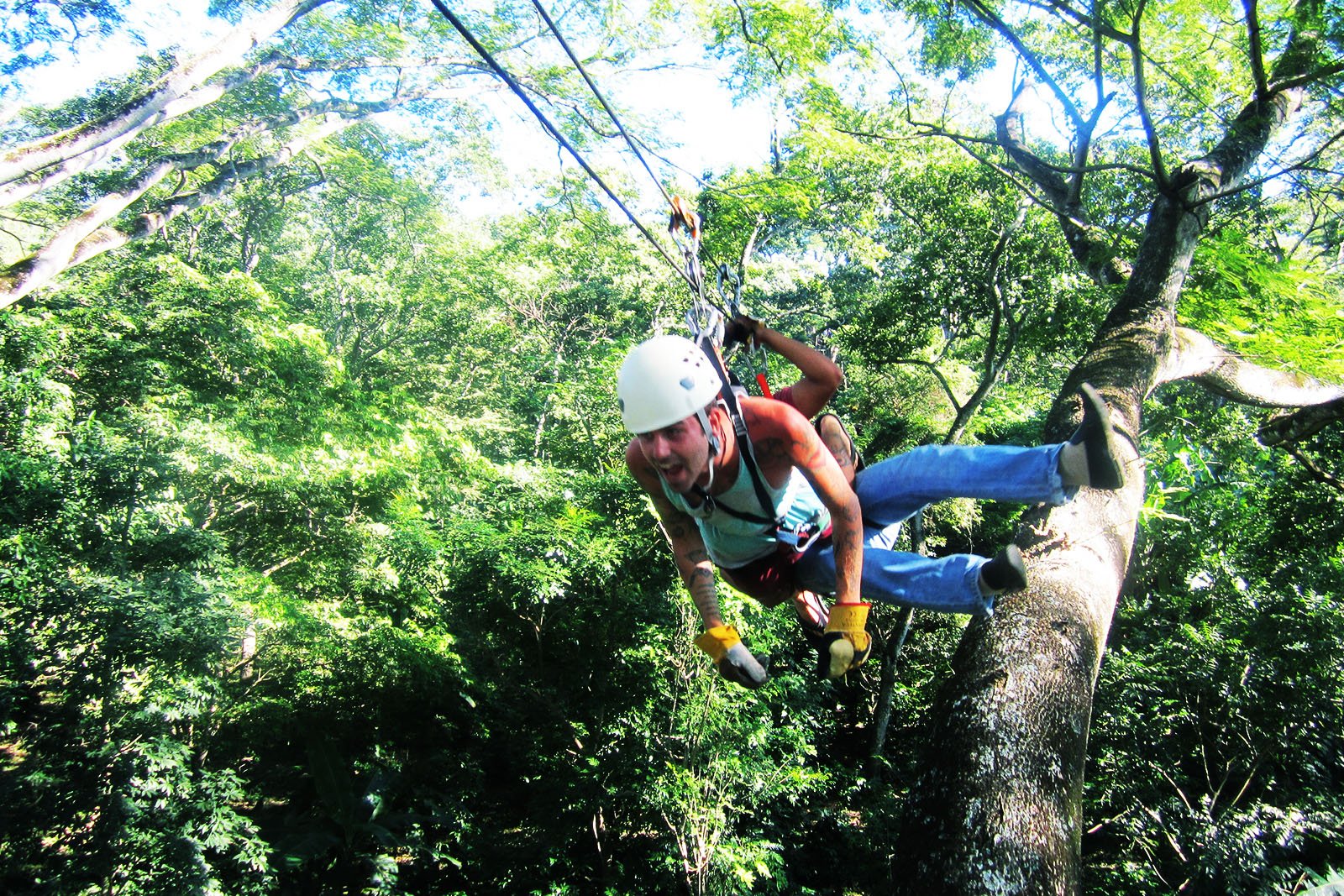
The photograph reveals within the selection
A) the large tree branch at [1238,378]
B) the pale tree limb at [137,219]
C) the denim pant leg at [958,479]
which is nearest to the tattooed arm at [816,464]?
the denim pant leg at [958,479]

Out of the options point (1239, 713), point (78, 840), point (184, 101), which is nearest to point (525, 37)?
point (184, 101)

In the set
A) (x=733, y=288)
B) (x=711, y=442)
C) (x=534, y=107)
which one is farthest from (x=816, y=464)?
(x=534, y=107)

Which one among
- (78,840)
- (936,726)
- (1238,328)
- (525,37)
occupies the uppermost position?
(525,37)

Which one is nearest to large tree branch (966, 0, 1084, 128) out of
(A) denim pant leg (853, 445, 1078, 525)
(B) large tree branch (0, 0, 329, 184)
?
(A) denim pant leg (853, 445, 1078, 525)

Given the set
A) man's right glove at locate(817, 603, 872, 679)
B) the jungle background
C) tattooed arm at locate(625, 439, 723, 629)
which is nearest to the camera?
man's right glove at locate(817, 603, 872, 679)

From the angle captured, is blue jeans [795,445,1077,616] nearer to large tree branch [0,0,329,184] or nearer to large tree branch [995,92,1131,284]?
large tree branch [995,92,1131,284]

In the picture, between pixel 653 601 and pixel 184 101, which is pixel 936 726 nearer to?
pixel 653 601

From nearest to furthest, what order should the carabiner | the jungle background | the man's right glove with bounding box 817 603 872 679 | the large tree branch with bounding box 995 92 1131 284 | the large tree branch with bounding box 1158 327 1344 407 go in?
the man's right glove with bounding box 817 603 872 679
the carabiner
the large tree branch with bounding box 1158 327 1344 407
the large tree branch with bounding box 995 92 1131 284
the jungle background

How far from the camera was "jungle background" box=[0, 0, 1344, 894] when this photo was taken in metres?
6.88

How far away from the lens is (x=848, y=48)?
8.60 m

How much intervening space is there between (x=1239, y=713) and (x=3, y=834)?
12.7m

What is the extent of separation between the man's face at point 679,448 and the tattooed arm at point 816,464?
0.23m

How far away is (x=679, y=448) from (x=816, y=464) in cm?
49

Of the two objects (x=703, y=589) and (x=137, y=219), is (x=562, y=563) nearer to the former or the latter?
(x=703, y=589)
